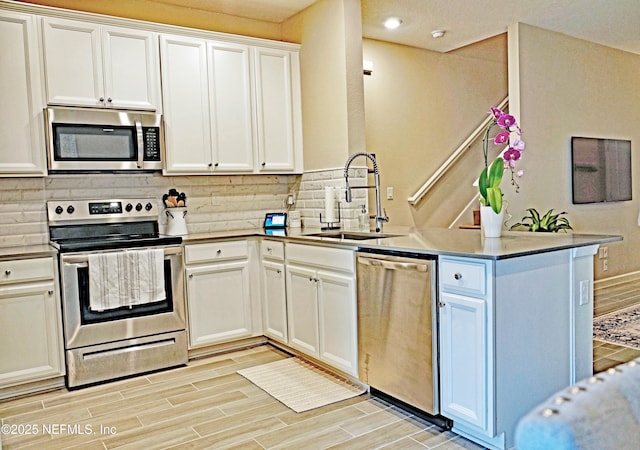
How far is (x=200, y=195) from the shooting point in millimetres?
4223

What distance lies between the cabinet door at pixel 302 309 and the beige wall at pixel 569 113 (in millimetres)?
2485

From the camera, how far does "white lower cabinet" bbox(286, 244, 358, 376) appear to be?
3.01m

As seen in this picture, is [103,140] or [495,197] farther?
[103,140]

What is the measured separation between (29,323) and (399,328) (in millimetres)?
2192

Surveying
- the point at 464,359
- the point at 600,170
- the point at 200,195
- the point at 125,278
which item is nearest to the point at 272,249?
the point at 200,195

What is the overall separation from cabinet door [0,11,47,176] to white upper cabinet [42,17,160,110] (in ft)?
0.26

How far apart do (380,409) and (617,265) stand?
4.42 m

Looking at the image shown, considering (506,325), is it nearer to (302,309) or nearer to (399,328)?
(399,328)

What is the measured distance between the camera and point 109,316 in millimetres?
3299

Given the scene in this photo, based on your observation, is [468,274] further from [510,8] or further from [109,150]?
[510,8]

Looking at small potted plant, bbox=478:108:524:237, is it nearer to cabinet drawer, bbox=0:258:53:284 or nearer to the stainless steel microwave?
the stainless steel microwave

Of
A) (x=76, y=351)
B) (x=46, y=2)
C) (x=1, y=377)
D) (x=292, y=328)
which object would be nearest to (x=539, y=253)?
(x=292, y=328)

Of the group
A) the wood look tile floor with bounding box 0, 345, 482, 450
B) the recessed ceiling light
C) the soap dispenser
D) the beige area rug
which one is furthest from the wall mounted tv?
the wood look tile floor with bounding box 0, 345, 482, 450

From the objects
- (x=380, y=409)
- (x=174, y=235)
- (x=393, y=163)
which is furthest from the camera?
(x=393, y=163)
